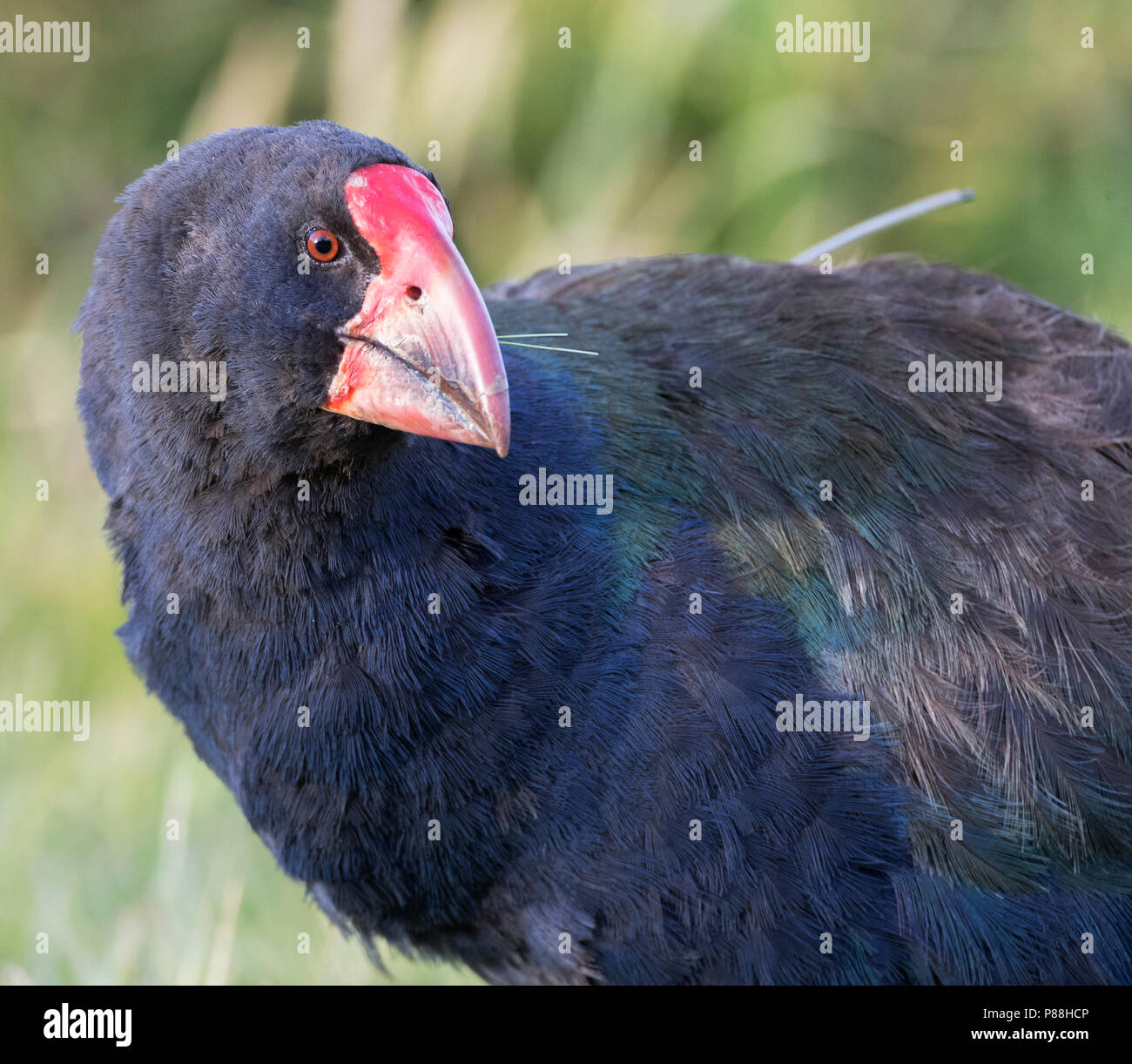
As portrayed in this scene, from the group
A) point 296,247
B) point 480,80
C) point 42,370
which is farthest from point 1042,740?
point 42,370

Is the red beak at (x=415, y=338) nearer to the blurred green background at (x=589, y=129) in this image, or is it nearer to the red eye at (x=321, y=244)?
the red eye at (x=321, y=244)

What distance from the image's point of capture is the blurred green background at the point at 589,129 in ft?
18.4

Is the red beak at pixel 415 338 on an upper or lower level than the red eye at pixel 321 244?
lower

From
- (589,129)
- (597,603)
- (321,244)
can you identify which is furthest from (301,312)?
(589,129)

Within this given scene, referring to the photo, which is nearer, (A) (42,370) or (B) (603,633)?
(B) (603,633)

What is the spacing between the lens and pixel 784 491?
9.34 ft

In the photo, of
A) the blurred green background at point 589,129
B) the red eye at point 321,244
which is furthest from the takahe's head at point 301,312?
the blurred green background at point 589,129

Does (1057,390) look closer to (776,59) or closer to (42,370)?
(776,59)

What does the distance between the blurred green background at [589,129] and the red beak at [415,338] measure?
314 cm

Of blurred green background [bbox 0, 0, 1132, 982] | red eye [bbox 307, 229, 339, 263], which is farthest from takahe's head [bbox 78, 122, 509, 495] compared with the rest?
blurred green background [bbox 0, 0, 1132, 982]

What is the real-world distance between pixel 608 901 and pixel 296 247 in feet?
4.59

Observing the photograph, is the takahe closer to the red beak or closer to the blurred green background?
the red beak

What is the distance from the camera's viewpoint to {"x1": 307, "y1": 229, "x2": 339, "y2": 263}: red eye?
237 centimetres
